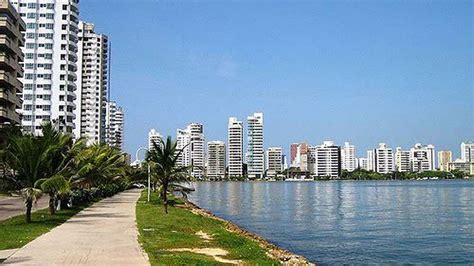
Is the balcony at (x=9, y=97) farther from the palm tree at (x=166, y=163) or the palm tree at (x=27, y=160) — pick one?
the palm tree at (x=27, y=160)

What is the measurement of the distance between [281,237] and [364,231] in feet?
20.8

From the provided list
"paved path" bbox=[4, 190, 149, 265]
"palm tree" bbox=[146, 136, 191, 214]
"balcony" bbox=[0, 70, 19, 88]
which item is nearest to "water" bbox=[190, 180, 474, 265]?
"palm tree" bbox=[146, 136, 191, 214]

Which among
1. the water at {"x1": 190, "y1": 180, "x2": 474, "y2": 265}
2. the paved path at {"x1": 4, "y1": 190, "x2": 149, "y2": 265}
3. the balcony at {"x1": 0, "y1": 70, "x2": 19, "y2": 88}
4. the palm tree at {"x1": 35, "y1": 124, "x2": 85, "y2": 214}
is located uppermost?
the balcony at {"x1": 0, "y1": 70, "x2": 19, "y2": 88}

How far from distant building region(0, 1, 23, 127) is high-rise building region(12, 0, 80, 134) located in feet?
94.6

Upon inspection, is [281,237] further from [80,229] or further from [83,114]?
[83,114]

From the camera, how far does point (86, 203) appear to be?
135 feet

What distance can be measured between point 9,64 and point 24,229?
42.7 m

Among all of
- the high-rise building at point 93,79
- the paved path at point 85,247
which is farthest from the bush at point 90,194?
the high-rise building at point 93,79

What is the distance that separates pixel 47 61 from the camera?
9406cm

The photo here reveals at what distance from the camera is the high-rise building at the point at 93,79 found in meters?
147

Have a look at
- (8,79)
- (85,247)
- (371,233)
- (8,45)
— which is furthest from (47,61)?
(85,247)

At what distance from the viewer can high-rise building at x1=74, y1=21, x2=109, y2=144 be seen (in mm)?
146750

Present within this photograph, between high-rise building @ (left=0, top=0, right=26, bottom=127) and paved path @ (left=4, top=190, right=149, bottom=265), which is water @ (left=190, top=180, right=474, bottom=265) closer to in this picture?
paved path @ (left=4, top=190, right=149, bottom=265)

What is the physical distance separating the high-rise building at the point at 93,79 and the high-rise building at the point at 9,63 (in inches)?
3167
